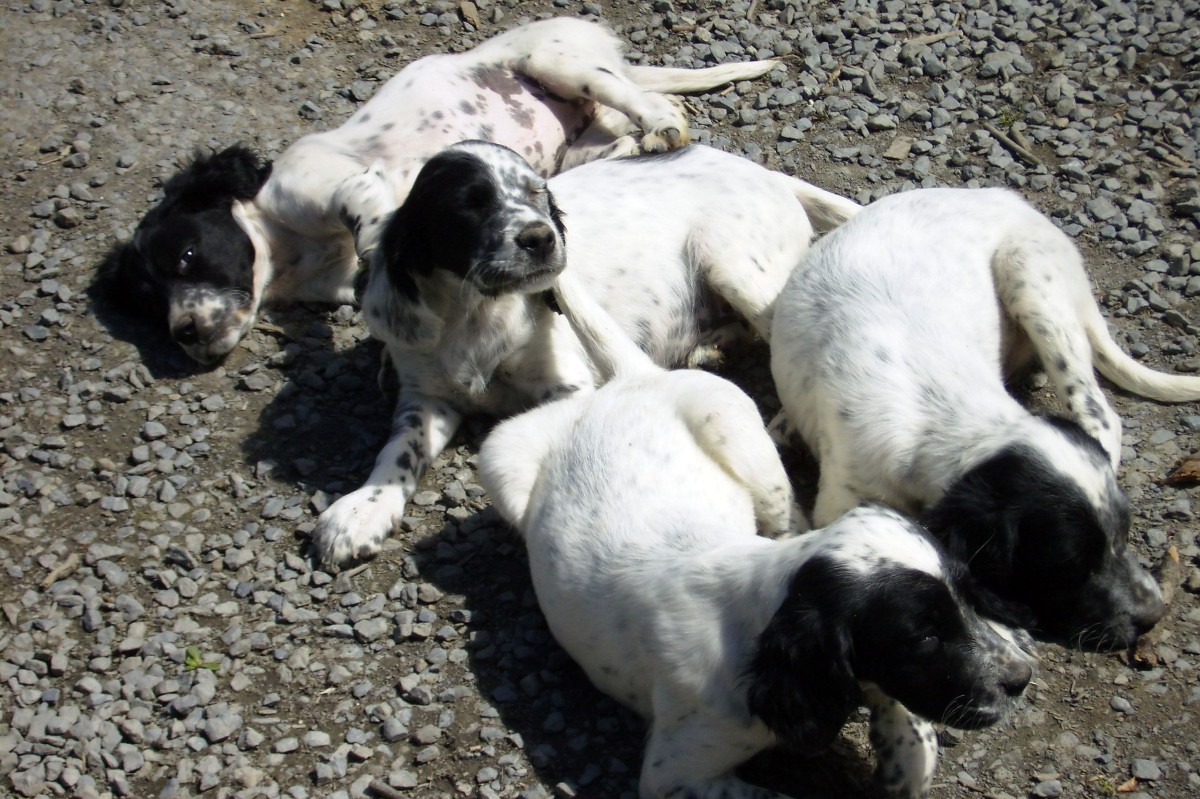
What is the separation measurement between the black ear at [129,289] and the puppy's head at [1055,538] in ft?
11.8

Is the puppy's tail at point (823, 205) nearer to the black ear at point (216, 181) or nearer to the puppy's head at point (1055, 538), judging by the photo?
the puppy's head at point (1055, 538)

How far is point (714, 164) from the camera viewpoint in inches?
220

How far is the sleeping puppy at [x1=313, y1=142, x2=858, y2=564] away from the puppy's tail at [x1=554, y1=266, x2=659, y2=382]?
0.13m

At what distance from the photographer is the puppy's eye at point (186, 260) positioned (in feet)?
18.2

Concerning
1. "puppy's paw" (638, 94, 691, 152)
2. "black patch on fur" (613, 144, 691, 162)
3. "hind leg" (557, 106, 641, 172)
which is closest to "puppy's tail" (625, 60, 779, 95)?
"hind leg" (557, 106, 641, 172)

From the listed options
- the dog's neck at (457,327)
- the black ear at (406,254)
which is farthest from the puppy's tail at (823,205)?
the black ear at (406,254)

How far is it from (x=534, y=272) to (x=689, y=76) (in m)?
2.72

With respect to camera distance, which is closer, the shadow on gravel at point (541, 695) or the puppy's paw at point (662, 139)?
the shadow on gravel at point (541, 695)

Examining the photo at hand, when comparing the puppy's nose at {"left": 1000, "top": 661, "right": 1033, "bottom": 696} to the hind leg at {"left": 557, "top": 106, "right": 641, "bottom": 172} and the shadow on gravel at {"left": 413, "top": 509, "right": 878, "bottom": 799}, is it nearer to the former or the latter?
the shadow on gravel at {"left": 413, "top": 509, "right": 878, "bottom": 799}

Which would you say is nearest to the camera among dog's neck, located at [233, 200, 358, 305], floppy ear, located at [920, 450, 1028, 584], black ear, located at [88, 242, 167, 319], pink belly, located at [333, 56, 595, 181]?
floppy ear, located at [920, 450, 1028, 584]

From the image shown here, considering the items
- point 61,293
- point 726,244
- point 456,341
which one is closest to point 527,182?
point 456,341

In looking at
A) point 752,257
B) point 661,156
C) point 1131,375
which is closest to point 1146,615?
point 1131,375

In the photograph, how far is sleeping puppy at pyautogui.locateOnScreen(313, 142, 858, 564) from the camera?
14.7 feet

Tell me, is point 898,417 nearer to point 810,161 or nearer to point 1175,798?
point 1175,798
